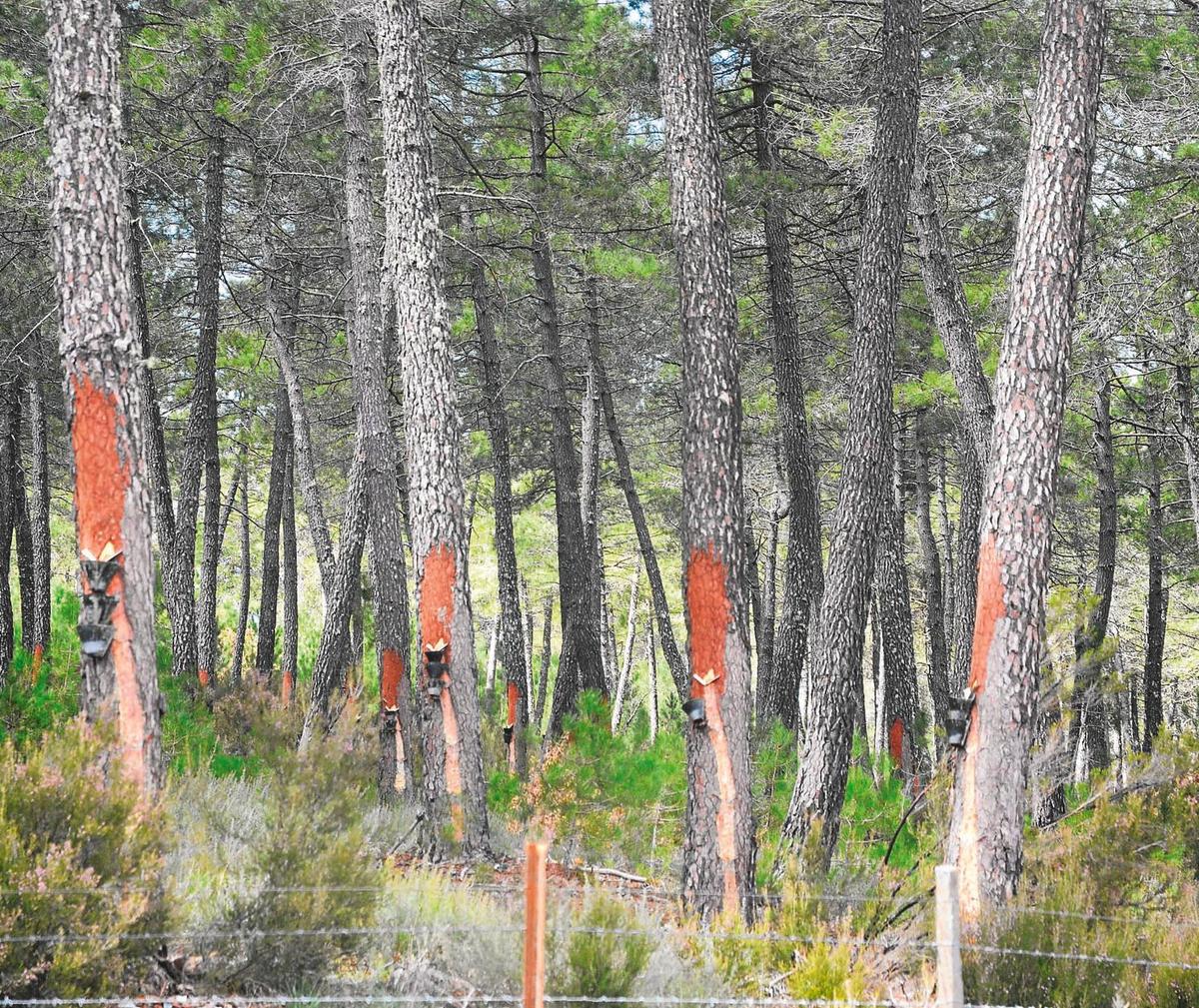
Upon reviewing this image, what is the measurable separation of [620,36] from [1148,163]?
231 inches

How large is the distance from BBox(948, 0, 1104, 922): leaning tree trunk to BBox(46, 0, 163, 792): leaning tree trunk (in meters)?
4.61

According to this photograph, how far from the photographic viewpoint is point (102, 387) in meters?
6.17

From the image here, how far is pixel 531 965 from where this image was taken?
439cm

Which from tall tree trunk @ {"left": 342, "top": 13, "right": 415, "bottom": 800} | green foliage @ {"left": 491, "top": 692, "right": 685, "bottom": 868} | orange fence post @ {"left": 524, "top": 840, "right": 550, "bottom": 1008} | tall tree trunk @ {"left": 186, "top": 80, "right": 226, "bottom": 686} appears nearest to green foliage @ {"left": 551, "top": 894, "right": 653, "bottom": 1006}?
orange fence post @ {"left": 524, "top": 840, "right": 550, "bottom": 1008}

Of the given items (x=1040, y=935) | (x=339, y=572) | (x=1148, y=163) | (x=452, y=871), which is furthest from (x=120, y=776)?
(x=1148, y=163)

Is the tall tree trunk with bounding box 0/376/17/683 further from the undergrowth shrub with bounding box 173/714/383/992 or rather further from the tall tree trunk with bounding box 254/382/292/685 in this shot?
the undergrowth shrub with bounding box 173/714/383/992

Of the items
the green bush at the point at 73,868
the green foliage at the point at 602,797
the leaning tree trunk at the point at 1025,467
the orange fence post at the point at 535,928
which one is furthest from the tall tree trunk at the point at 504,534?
the orange fence post at the point at 535,928

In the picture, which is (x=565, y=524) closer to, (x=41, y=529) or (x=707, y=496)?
(x=707, y=496)

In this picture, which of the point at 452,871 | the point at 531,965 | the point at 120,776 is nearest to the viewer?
the point at 531,965

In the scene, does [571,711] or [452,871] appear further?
[571,711]

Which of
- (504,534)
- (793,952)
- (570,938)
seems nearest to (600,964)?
(570,938)

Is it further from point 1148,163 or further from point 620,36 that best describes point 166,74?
point 1148,163

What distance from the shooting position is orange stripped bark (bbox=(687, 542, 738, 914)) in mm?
7098

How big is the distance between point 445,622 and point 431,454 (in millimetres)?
1282
